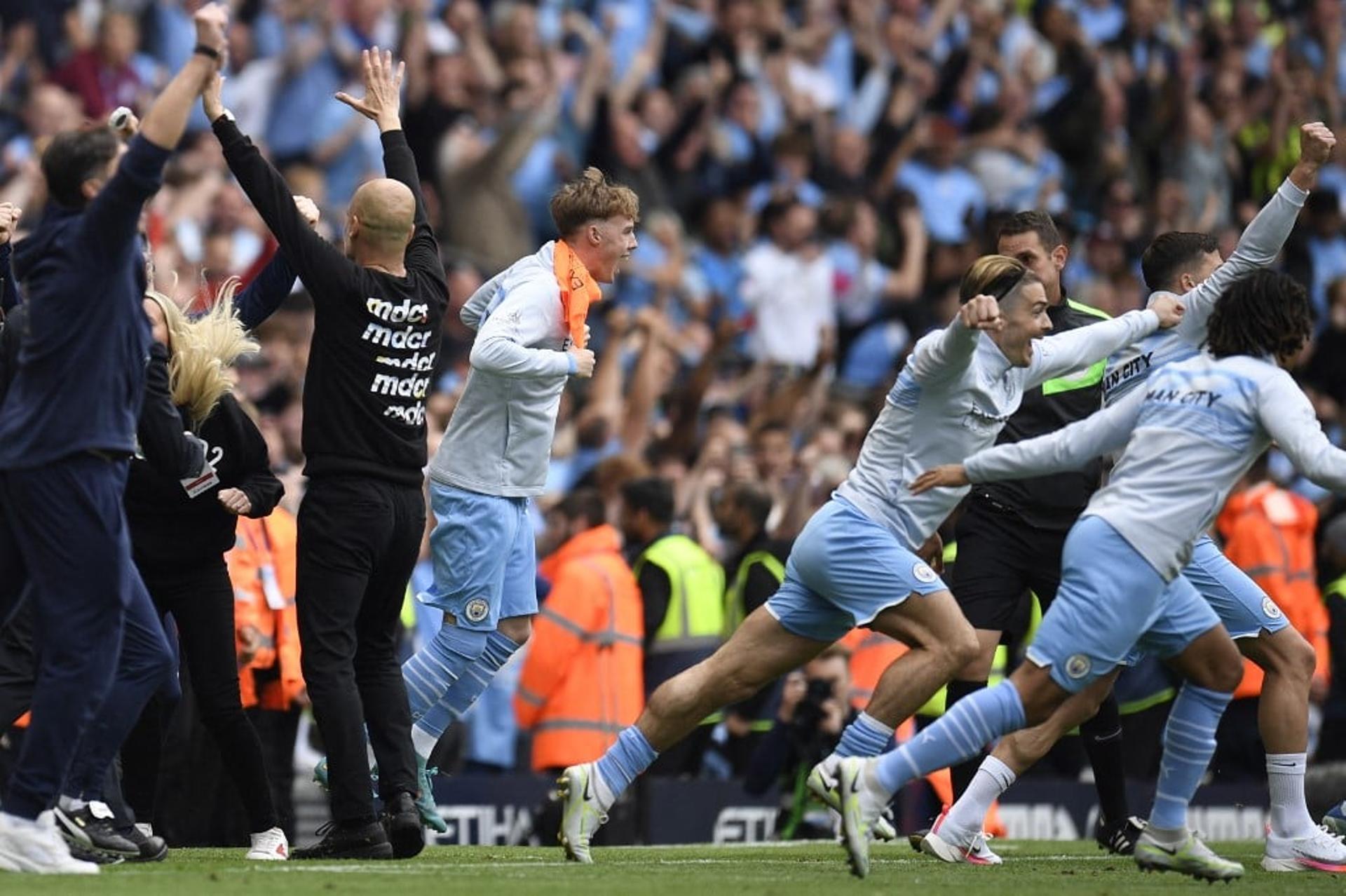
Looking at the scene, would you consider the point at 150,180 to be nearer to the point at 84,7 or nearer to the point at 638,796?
the point at 638,796

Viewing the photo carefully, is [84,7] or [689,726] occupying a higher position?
[84,7]

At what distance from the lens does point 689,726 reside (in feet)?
28.9

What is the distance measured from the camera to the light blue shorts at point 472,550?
902 centimetres

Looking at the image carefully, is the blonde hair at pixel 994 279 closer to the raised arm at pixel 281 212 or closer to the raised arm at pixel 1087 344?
the raised arm at pixel 1087 344

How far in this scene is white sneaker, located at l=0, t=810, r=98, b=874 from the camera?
7.22 m

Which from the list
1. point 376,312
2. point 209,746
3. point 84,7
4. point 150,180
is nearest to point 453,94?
point 84,7

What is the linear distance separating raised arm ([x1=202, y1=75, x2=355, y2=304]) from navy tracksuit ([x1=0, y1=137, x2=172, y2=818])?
100 cm

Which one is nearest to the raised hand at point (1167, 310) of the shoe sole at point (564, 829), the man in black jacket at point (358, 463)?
the man in black jacket at point (358, 463)

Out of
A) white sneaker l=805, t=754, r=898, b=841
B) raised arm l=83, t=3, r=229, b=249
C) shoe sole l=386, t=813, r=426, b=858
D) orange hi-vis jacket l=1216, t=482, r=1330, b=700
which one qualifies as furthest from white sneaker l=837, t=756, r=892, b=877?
orange hi-vis jacket l=1216, t=482, r=1330, b=700

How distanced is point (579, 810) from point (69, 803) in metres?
1.86

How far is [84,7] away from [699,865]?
9965 mm

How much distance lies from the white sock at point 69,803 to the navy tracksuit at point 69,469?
38.7 inches

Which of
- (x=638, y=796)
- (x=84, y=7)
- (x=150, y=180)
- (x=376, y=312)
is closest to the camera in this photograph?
(x=150, y=180)

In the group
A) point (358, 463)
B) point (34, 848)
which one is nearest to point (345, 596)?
point (358, 463)
